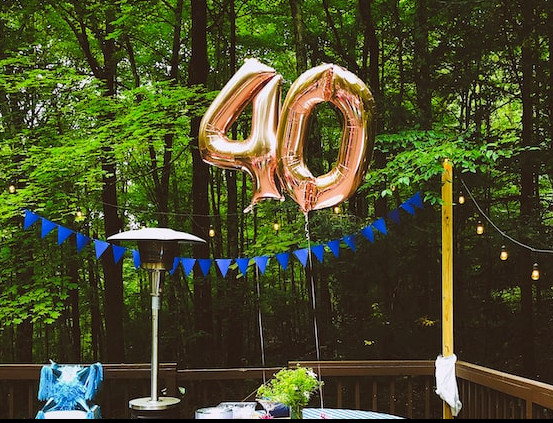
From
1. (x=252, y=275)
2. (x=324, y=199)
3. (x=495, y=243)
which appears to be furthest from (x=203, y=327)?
(x=324, y=199)

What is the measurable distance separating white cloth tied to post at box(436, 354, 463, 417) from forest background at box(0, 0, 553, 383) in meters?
1.75

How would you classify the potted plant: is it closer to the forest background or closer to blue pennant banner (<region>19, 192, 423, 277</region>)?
blue pennant banner (<region>19, 192, 423, 277</region>)

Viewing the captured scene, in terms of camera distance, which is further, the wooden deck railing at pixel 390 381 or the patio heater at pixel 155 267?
the patio heater at pixel 155 267

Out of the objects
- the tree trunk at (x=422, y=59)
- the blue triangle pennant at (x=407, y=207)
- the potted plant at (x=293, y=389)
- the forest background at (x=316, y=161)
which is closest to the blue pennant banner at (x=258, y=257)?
the blue triangle pennant at (x=407, y=207)

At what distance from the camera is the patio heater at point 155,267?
3.41m

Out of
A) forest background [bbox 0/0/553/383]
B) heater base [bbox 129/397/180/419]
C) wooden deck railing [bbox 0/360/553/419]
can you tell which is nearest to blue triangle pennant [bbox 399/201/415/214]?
forest background [bbox 0/0/553/383]

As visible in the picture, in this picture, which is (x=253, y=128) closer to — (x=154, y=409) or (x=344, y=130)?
(x=344, y=130)

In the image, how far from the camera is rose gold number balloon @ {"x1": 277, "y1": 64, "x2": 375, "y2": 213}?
313 cm

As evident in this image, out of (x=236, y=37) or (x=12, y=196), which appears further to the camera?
(x=236, y=37)

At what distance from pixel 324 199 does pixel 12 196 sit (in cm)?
417

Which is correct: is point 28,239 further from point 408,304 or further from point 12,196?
point 408,304

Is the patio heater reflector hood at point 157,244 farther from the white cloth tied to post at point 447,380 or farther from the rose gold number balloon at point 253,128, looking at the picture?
the white cloth tied to post at point 447,380

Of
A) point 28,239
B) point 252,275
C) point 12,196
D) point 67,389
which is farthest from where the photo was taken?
point 252,275

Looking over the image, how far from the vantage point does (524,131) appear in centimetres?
704
